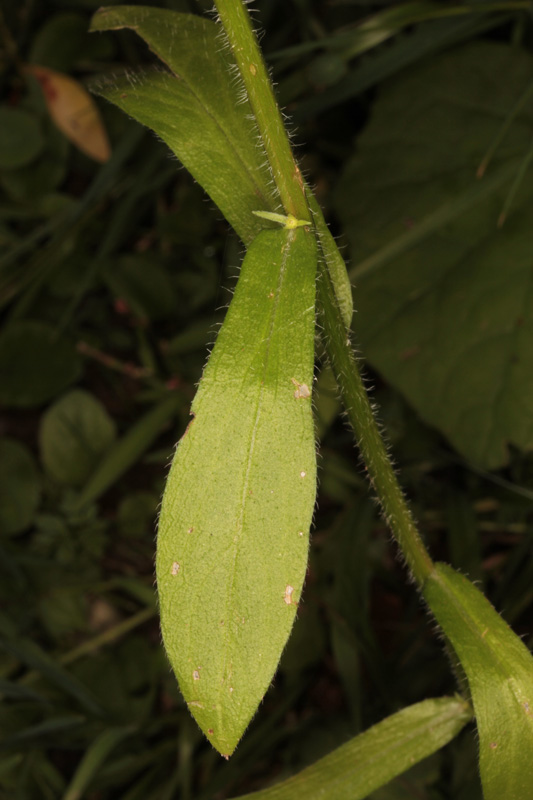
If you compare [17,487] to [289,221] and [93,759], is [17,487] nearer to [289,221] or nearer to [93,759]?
[93,759]

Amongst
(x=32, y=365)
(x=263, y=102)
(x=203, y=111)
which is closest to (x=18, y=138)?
(x=32, y=365)

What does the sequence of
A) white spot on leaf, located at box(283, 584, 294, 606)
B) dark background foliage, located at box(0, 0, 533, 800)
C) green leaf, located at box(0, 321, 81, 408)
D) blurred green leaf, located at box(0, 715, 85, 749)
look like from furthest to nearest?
green leaf, located at box(0, 321, 81, 408)
dark background foliage, located at box(0, 0, 533, 800)
blurred green leaf, located at box(0, 715, 85, 749)
white spot on leaf, located at box(283, 584, 294, 606)

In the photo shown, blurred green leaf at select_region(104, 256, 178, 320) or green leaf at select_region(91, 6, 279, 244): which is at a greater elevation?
green leaf at select_region(91, 6, 279, 244)

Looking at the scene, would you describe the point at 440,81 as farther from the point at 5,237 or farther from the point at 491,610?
the point at 491,610

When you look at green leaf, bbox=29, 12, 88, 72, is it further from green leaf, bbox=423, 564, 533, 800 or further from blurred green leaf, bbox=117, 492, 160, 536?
green leaf, bbox=423, 564, 533, 800

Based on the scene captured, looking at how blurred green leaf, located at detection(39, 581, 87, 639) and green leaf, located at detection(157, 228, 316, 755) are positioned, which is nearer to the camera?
green leaf, located at detection(157, 228, 316, 755)

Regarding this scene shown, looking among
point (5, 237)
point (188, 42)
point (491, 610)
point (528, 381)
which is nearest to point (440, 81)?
point (528, 381)

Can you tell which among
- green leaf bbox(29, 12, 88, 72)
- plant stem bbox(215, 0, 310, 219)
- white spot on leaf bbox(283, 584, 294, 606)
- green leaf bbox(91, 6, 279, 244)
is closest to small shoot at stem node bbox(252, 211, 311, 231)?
plant stem bbox(215, 0, 310, 219)

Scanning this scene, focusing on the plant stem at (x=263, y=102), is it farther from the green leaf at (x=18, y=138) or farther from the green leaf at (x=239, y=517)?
the green leaf at (x=18, y=138)
